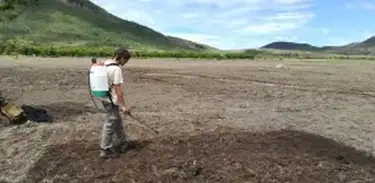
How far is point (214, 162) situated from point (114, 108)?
1989mm

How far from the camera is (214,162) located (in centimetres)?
1045

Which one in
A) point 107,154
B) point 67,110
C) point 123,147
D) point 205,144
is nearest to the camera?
point 107,154

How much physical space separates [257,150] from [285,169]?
111cm

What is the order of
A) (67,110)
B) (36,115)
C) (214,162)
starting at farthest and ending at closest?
(67,110), (36,115), (214,162)

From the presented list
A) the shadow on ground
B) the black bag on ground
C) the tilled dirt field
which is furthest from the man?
the shadow on ground

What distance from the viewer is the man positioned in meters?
10.5

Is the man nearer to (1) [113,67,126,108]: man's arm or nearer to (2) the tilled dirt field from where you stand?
(1) [113,67,126,108]: man's arm

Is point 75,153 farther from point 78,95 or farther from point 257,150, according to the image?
point 78,95

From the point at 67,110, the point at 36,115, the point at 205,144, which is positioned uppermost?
the point at 205,144

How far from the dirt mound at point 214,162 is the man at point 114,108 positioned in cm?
26

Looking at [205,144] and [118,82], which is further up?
[118,82]

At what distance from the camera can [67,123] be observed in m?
15.2

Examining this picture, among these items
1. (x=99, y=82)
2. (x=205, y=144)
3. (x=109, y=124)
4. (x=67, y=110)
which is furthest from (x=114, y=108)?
(x=67, y=110)

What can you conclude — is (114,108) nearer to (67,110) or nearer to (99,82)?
(99,82)
